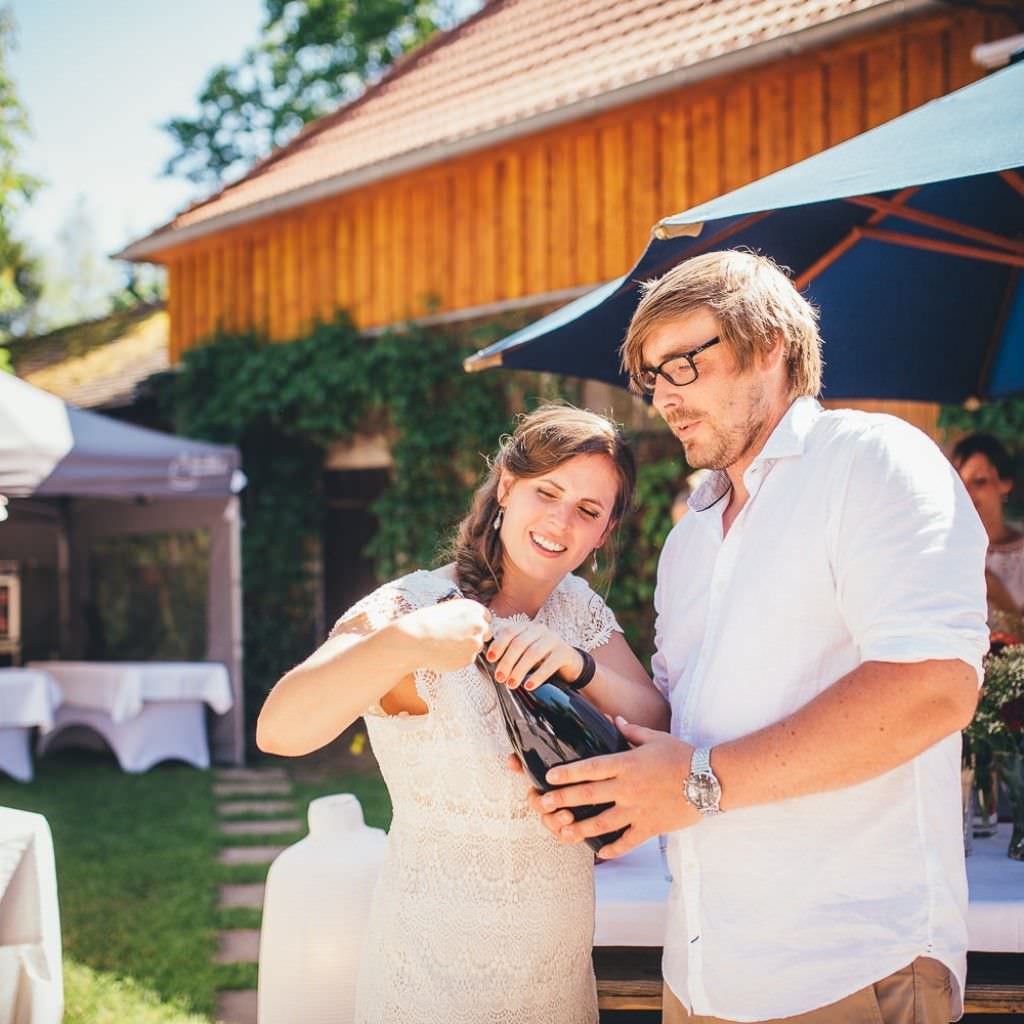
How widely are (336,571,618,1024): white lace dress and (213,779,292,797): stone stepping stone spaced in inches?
240

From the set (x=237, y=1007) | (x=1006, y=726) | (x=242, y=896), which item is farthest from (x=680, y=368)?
(x=242, y=896)

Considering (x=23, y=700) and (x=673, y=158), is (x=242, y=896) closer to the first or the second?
(x=23, y=700)

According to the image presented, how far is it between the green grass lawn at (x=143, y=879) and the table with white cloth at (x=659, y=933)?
6.96 feet

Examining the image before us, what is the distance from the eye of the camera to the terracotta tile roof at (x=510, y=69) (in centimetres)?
720

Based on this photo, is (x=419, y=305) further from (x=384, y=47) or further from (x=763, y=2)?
(x=384, y=47)

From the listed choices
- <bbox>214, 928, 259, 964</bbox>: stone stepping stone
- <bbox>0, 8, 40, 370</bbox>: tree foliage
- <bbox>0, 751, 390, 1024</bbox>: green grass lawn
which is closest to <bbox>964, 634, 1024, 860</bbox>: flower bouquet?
<bbox>0, 751, 390, 1024</bbox>: green grass lawn

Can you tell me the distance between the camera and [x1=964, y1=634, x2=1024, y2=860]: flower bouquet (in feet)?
8.38

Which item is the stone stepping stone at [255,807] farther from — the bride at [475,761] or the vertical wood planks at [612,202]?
the bride at [475,761]

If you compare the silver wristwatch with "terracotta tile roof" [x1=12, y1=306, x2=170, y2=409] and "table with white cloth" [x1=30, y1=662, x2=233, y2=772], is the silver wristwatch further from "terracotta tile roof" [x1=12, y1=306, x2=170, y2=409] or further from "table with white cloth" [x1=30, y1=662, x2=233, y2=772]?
"terracotta tile roof" [x1=12, y1=306, x2=170, y2=409]

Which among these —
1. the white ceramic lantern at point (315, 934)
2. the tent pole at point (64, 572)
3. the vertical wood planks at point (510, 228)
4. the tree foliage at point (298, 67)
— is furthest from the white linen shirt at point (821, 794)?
the tree foliage at point (298, 67)

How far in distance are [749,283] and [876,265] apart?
6.63 feet

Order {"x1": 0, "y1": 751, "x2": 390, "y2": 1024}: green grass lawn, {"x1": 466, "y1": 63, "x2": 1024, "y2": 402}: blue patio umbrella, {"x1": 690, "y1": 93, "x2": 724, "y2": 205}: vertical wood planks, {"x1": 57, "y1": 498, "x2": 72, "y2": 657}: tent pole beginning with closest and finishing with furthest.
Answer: {"x1": 466, "y1": 63, "x2": 1024, "y2": 402}: blue patio umbrella, {"x1": 0, "y1": 751, "x2": 390, "y2": 1024}: green grass lawn, {"x1": 690, "y1": 93, "x2": 724, "y2": 205}: vertical wood planks, {"x1": 57, "y1": 498, "x2": 72, "y2": 657}: tent pole

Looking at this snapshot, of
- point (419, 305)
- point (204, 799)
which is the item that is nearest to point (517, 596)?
point (204, 799)

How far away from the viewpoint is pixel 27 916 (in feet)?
9.00
